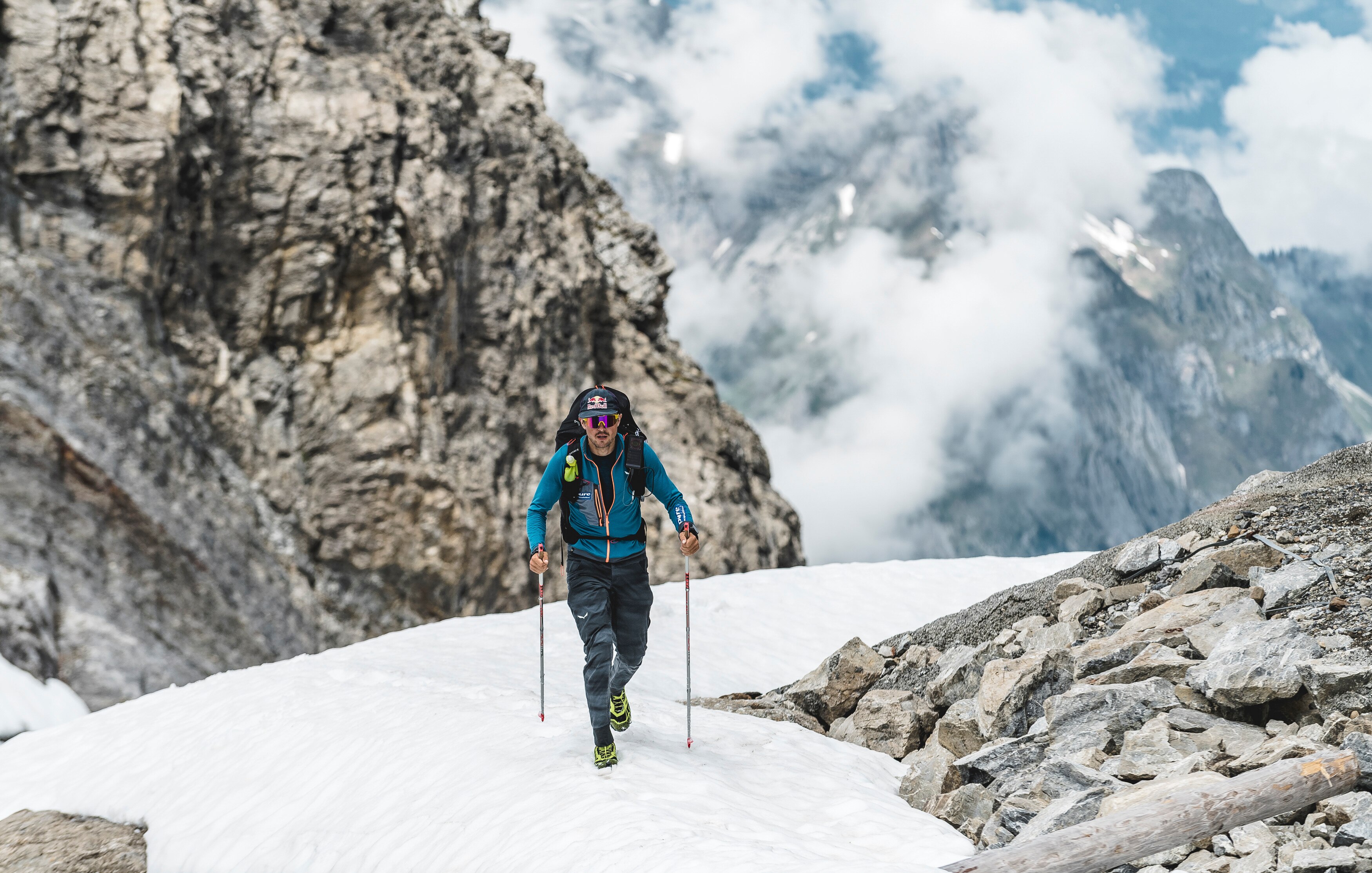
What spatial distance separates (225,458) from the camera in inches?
1267

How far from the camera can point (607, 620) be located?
326 inches

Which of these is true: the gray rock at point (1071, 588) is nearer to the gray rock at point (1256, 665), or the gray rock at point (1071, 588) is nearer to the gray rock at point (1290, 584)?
the gray rock at point (1290, 584)

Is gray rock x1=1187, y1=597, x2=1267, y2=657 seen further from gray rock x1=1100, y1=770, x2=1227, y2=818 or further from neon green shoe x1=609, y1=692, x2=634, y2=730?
neon green shoe x1=609, y1=692, x2=634, y2=730

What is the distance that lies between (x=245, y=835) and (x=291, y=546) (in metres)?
25.7

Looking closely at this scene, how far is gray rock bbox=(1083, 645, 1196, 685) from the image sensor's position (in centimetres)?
851

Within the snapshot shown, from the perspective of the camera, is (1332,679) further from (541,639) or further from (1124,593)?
(541,639)

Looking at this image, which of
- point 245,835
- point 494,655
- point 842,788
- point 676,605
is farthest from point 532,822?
point 676,605

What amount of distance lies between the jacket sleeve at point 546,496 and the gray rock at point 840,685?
5.17 metres

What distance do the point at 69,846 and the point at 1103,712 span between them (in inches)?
382

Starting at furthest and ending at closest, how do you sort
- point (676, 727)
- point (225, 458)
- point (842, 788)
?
point (225, 458) → point (676, 727) → point (842, 788)

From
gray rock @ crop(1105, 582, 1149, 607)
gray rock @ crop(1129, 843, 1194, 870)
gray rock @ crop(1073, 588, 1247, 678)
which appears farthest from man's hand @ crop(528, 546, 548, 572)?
gray rock @ crop(1105, 582, 1149, 607)

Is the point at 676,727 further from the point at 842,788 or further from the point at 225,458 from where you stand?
the point at 225,458

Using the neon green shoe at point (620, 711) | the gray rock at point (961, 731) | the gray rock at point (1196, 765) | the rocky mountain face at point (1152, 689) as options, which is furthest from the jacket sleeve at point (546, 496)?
the gray rock at point (1196, 765)

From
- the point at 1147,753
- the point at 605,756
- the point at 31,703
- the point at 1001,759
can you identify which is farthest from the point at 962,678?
the point at 31,703
